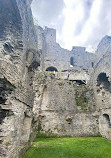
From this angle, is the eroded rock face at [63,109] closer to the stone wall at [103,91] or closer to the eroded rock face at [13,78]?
the stone wall at [103,91]

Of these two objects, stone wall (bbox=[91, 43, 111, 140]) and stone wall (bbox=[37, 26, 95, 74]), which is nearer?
stone wall (bbox=[91, 43, 111, 140])

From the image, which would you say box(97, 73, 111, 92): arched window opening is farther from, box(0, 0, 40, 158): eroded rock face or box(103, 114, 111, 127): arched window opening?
box(0, 0, 40, 158): eroded rock face

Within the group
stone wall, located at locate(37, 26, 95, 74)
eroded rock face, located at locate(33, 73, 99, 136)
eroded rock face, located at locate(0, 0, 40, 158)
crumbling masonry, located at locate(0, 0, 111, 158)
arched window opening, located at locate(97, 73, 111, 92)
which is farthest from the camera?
stone wall, located at locate(37, 26, 95, 74)

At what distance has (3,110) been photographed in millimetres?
3611

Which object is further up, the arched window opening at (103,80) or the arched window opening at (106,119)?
the arched window opening at (103,80)

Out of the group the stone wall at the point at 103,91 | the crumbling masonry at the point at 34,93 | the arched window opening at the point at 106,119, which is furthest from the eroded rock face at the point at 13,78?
the arched window opening at the point at 106,119

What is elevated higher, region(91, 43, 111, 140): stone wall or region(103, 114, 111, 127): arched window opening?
region(91, 43, 111, 140): stone wall

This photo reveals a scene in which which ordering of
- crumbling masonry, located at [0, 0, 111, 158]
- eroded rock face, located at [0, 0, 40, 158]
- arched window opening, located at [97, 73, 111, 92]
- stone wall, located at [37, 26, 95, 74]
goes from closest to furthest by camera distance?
eroded rock face, located at [0, 0, 40, 158], crumbling masonry, located at [0, 0, 111, 158], arched window opening, located at [97, 73, 111, 92], stone wall, located at [37, 26, 95, 74]

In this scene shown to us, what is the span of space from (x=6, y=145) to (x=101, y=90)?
9.77 meters

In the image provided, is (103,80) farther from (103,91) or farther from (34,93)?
(34,93)

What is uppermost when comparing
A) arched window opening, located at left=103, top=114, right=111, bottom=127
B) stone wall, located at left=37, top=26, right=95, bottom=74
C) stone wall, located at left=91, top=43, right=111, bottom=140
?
stone wall, located at left=37, top=26, right=95, bottom=74

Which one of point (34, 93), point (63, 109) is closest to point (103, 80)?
point (63, 109)

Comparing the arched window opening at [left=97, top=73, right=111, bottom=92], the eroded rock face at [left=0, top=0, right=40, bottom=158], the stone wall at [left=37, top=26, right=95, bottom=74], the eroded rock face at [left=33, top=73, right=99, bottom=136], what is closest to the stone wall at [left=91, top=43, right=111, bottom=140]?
the arched window opening at [left=97, top=73, right=111, bottom=92]

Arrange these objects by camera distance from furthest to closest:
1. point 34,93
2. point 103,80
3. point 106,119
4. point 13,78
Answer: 1. point 103,80
2. point 106,119
3. point 34,93
4. point 13,78
